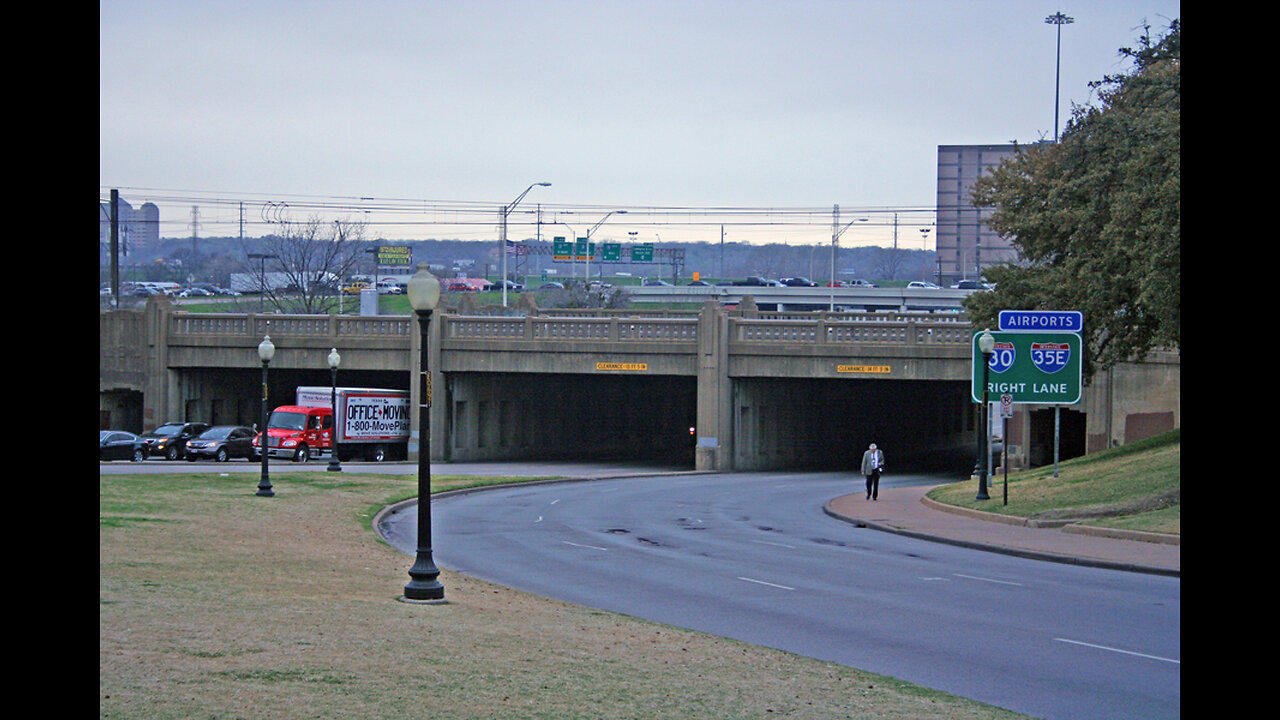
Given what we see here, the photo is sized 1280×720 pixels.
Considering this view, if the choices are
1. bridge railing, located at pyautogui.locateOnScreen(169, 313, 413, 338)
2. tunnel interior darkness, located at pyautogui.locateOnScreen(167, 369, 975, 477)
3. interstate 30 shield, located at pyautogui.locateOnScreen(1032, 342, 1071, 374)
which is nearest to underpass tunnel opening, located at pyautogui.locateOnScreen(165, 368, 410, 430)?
tunnel interior darkness, located at pyautogui.locateOnScreen(167, 369, 975, 477)

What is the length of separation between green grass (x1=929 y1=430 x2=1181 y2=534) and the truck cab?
25.3 meters

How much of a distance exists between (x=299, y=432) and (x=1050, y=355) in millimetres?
29709

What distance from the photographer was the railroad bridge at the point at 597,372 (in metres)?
47.9

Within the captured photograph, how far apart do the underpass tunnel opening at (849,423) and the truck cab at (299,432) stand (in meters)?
17.3

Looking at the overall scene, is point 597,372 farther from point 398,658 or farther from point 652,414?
point 398,658

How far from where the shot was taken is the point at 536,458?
5759 cm

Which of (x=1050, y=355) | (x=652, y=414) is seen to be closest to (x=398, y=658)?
Result: (x=1050, y=355)

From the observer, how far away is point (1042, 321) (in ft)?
102

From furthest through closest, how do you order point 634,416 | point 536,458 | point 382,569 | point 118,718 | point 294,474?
point 634,416, point 536,458, point 294,474, point 382,569, point 118,718

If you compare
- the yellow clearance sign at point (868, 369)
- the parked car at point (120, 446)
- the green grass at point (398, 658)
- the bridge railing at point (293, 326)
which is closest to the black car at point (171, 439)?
the parked car at point (120, 446)

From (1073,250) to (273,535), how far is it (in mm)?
27425
